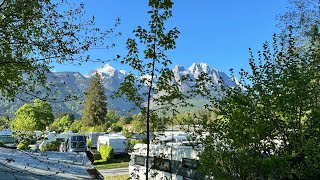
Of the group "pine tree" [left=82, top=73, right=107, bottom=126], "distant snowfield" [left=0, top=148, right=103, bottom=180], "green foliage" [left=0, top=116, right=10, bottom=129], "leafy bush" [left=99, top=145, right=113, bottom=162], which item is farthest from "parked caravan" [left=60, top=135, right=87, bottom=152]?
"pine tree" [left=82, top=73, right=107, bottom=126]

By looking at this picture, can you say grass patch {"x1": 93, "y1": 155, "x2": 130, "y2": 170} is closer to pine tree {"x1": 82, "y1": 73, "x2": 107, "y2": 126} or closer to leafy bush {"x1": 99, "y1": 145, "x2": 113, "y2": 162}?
leafy bush {"x1": 99, "y1": 145, "x2": 113, "y2": 162}

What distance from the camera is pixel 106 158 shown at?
104ft

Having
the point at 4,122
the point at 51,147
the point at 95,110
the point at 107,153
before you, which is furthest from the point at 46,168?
the point at 95,110

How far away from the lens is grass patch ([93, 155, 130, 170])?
28125 mm

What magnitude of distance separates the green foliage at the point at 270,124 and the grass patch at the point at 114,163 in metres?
22.2

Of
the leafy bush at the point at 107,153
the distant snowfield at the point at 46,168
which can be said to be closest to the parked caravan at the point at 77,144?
the leafy bush at the point at 107,153

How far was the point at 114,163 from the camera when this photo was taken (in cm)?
3027

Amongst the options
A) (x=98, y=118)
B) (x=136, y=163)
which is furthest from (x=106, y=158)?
(x=98, y=118)

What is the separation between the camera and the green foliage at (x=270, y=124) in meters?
5.98

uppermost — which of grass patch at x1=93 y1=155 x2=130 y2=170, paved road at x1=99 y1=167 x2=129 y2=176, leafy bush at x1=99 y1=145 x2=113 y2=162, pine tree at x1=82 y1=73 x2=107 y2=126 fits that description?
pine tree at x1=82 y1=73 x2=107 y2=126

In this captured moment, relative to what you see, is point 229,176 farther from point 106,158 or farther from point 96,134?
point 96,134

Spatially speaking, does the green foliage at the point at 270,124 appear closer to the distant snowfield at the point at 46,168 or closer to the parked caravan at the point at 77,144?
the distant snowfield at the point at 46,168

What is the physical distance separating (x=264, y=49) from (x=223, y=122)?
173cm

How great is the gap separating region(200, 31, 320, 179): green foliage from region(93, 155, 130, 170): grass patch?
22.2 meters
